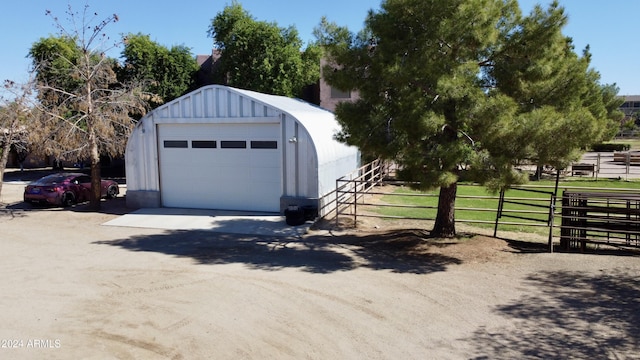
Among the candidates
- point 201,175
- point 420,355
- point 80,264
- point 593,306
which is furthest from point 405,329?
point 201,175

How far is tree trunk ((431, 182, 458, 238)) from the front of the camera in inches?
458

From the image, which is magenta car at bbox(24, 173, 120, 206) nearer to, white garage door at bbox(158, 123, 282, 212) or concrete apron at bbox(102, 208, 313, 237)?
concrete apron at bbox(102, 208, 313, 237)

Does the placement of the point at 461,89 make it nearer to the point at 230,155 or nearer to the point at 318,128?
the point at 318,128

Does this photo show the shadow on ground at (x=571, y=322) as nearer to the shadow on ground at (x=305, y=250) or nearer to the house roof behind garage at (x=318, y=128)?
the shadow on ground at (x=305, y=250)

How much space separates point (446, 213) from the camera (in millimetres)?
11773

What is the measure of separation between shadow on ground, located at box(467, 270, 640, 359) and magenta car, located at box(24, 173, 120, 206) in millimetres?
16119

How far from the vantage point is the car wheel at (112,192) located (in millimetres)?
20078

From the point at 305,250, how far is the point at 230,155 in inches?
234

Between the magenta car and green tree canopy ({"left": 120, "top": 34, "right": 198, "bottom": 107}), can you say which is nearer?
the magenta car

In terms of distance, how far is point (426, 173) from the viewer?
9.78m

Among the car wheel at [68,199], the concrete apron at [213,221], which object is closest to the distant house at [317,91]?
the concrete apron at [213,221]

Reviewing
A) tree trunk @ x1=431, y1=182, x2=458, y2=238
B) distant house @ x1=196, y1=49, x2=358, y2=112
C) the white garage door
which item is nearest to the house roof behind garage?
the white garage door

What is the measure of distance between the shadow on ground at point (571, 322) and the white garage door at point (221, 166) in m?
9.04

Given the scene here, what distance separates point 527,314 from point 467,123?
4.15 metres
